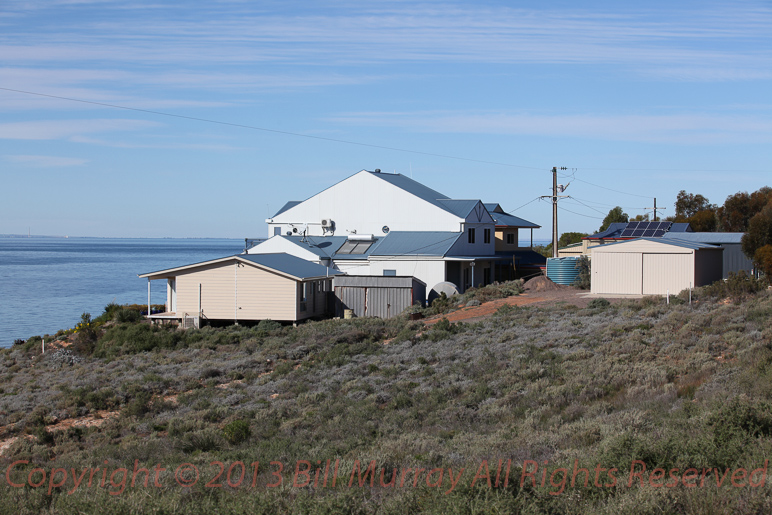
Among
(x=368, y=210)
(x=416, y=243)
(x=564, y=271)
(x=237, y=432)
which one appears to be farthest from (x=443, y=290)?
(x=237, y=432)

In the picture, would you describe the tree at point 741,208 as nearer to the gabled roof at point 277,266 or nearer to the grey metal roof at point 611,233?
the grey metal roof at point 611,233

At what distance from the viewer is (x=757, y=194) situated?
71188 mm

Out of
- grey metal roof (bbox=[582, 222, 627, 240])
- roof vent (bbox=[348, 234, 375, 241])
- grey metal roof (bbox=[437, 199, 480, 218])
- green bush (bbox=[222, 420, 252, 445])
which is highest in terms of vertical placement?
grey metal roof (bbox=[437, 199, 480, 218])

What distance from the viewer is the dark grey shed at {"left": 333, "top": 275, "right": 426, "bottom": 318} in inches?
1340

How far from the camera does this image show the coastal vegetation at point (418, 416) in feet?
22.9

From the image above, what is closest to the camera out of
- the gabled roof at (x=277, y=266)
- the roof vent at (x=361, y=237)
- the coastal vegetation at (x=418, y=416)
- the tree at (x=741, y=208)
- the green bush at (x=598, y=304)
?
the coastal vegetation at (x=418, y=416)

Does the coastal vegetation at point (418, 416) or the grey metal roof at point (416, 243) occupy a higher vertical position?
the grey metal roof at point (416, 243)

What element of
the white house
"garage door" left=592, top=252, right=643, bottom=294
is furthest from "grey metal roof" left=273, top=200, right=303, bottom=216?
"garage door" left=592, top=252, right=643, bottom=294

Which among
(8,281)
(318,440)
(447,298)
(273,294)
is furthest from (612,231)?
(8,281)

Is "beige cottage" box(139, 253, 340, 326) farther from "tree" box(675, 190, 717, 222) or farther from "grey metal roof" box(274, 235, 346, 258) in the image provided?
"tree" box(675, 190, 717, 222)

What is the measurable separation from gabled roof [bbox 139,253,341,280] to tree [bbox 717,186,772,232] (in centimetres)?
5393

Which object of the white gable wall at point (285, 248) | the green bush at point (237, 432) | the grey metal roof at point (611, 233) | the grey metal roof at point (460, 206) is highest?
the grey metal roof at point (460, 206)

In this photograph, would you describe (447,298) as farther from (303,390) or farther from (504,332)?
(303,390)

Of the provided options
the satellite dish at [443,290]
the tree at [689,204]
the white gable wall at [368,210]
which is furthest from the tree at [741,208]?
the satellite dish at [443,290]
